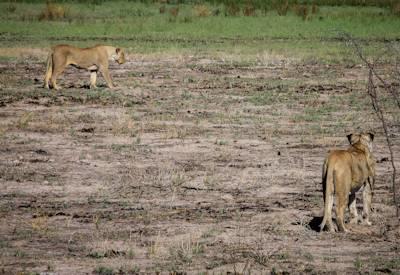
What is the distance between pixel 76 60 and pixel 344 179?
11451mm

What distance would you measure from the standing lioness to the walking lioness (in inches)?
423

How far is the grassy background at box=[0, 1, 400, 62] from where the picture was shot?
27797 mm

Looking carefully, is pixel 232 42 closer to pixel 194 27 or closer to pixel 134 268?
pixel 194 27

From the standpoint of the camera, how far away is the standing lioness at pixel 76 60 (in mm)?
19391

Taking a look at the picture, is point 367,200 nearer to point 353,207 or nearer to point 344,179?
point 353,207

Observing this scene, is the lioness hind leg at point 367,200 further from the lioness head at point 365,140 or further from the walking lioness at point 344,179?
the lioness head at point 365,140

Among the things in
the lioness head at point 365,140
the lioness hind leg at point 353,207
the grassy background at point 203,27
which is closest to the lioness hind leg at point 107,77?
the grassy background at point 203,27

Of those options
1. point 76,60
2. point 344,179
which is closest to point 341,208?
point 344,179

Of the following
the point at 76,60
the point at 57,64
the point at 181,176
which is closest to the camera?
the point at 181,176

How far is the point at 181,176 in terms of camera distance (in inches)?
467

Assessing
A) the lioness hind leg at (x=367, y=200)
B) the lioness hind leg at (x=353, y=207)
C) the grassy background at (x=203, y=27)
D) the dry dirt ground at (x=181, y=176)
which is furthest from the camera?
the grassy background at (x=203, y=27)

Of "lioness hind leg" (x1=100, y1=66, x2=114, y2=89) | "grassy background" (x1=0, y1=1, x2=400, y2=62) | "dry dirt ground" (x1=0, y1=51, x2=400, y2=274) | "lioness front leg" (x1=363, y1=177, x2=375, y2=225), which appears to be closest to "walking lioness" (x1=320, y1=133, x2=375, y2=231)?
"lioness front leg" (x1=363, y1=177, x2=375, y2=225)

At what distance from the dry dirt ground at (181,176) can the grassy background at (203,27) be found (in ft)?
19.7

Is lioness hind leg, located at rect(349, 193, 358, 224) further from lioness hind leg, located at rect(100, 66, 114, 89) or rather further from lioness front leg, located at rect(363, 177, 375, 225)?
lioness hind leg, located at rect(100, 66, 114, 89)
